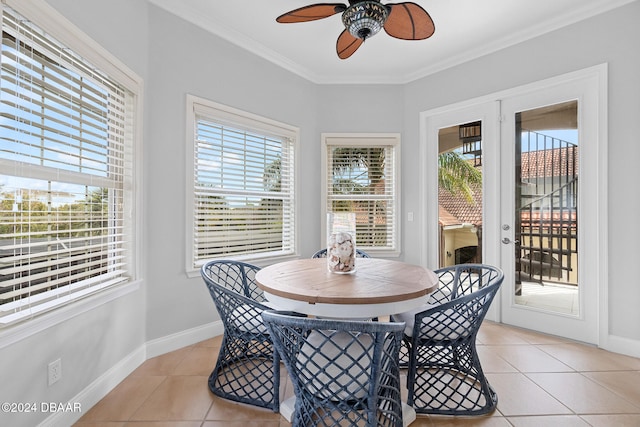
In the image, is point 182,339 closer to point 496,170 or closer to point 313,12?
point 313,12

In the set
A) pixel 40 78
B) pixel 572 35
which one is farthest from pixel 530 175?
pixel 40 78

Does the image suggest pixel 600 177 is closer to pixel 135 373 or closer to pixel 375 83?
pixel 375 83

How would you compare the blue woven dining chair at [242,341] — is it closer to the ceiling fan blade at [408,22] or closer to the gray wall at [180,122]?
the gray wall at [180,122]

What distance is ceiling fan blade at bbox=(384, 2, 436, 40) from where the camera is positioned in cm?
186

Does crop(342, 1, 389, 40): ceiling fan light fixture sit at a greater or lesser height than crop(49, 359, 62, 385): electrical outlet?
greater

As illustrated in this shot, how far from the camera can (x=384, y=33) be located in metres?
2.91

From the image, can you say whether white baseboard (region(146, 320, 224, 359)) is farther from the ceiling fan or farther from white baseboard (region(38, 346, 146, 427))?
the ceiling fan

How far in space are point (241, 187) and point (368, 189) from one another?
5.11 feet

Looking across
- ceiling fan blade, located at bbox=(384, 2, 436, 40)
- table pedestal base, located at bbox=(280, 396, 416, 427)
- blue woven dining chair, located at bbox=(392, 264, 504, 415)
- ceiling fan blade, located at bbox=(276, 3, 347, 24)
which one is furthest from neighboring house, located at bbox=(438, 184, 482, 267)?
ceiling fan blade, located at bbox=(276, 3, 347, 24)

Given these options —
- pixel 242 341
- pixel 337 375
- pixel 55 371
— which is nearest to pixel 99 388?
pixel 55 371

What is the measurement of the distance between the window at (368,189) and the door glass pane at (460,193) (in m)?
0.52

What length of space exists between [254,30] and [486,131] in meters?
2.47

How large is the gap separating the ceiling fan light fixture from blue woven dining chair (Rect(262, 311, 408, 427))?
1.70 meters

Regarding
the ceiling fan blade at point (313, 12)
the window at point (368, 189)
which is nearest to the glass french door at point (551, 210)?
the window at point (368, 189)
